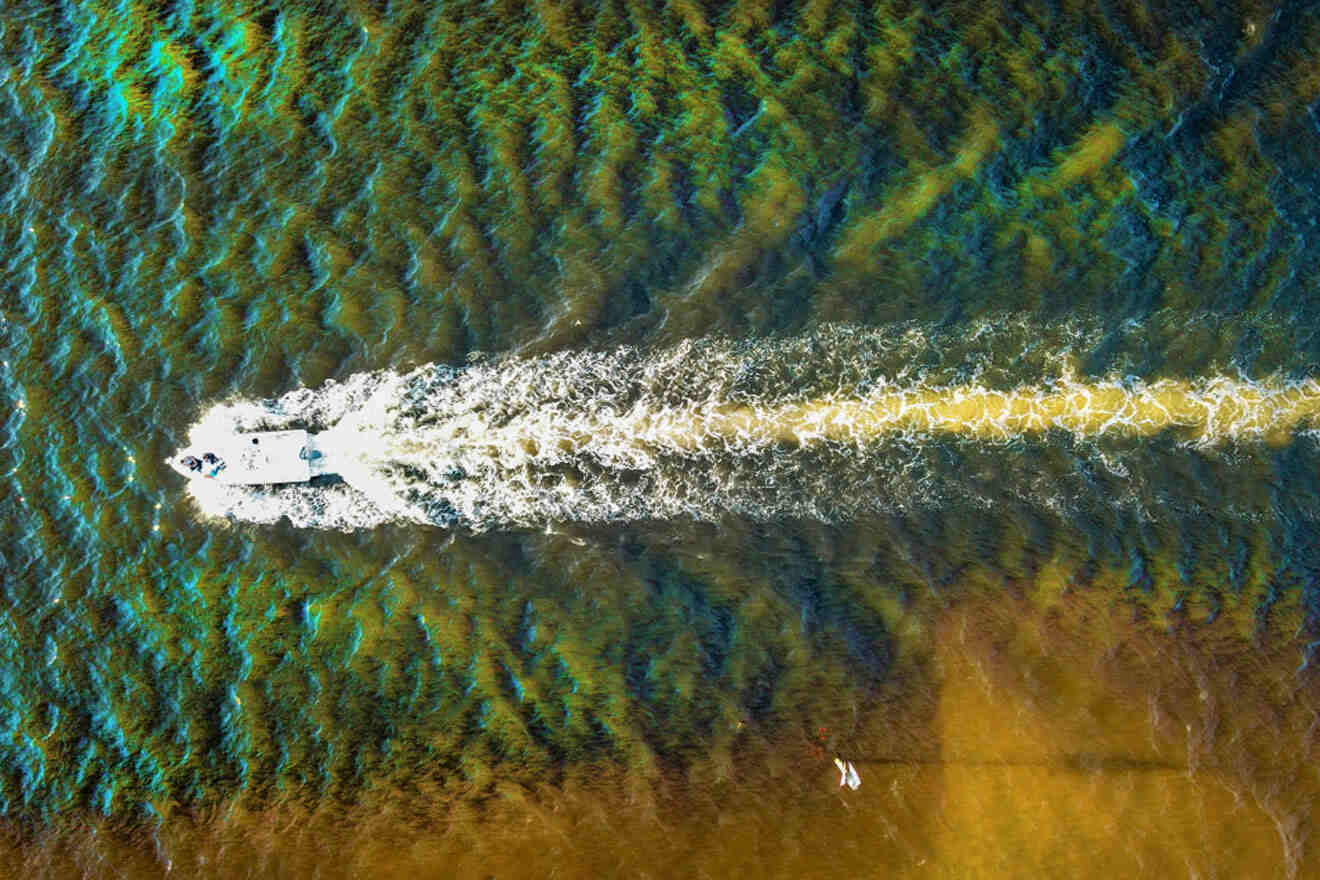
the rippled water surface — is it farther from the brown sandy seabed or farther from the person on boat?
the person on boat

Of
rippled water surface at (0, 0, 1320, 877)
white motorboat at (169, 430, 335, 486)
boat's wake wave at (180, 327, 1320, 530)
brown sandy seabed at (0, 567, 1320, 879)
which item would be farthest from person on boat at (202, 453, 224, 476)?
brown sandy seabed at (0, 567, 1320, 879)

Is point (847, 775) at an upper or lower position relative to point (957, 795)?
upper

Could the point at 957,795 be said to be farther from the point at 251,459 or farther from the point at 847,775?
the point at 251,459

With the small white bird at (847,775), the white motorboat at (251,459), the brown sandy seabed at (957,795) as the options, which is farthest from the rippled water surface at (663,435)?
the white motorboat at (251,459)

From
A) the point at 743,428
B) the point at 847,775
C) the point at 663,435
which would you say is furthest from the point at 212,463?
the point at 847,775

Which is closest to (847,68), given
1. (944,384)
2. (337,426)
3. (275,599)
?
(944,384)

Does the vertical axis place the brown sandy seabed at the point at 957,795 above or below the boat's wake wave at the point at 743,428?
below

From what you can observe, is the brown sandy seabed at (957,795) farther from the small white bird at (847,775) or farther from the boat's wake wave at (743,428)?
the boat's wake wave at (743,428)

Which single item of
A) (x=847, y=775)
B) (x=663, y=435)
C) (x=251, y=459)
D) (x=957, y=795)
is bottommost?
(x=957, y=795)
